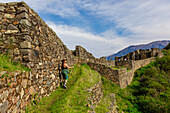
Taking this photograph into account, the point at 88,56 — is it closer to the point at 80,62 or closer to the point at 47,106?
the point at 80,62

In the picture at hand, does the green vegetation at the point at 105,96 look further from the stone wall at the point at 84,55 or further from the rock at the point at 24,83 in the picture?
the stone wall at the point at 84,55

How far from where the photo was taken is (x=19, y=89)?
365 cm

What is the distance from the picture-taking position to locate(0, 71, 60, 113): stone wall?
2.84 meters

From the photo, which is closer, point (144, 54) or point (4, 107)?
point (4, 107)

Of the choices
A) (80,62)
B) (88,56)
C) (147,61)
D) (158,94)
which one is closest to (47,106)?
(80,62)

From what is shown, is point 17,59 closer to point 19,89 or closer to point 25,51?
point 25,51

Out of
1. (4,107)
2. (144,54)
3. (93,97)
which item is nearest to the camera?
(4,107)

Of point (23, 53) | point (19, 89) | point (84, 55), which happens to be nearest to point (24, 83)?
point (19, 89)

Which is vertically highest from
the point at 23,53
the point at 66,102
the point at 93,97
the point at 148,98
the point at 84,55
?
the point at 84,55

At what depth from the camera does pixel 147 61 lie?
27.4 meters

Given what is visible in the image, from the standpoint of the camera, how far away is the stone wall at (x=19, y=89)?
2840mm

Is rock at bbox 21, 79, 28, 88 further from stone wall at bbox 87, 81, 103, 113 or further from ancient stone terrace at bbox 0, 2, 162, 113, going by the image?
stone wall at bbox 87, 81, 103, 113

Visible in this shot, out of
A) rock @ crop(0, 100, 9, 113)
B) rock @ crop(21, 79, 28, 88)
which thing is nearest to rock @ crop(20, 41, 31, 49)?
rock @ crop(21, 79, 28, 88)

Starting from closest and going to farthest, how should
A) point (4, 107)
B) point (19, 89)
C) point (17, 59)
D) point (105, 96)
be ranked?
point (4, 107) < point (19, 89) < point (17, 59) < point (105, 96)
